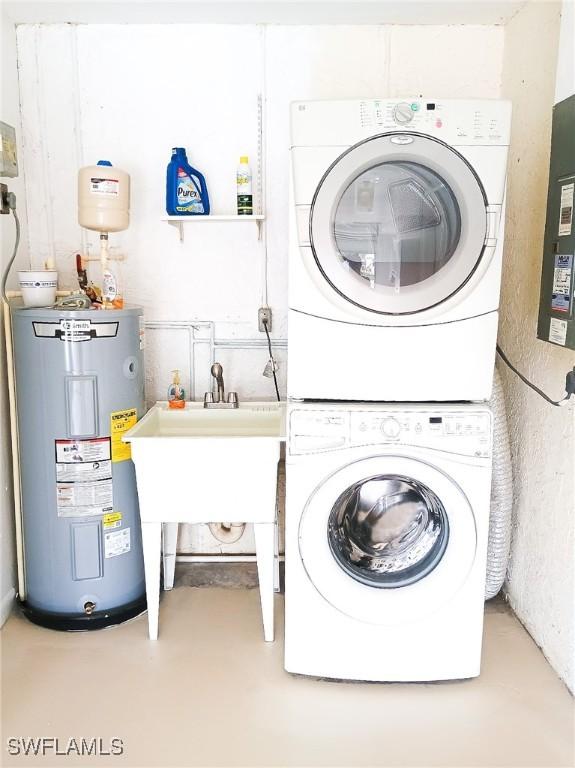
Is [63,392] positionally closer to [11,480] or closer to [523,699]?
[11,480]

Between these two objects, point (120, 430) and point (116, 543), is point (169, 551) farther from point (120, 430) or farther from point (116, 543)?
point (120, 430)

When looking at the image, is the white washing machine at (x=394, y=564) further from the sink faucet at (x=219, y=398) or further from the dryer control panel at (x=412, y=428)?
the sink faucet at (x=219, y=398)

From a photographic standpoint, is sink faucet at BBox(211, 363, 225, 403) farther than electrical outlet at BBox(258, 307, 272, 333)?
No

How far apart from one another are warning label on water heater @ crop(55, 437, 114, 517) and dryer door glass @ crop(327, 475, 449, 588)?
86 cm

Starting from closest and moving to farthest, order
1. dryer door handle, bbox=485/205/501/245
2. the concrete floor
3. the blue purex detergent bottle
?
1. the concrete floor
2. dryer door handle, bbox=485/205/501/245
3. the blue purex detergent bottle

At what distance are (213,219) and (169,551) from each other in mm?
1397

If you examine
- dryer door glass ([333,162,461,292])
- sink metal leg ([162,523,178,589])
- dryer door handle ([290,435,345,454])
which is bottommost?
sink metal leg ([162,523,178,589])

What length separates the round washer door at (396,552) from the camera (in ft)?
6.01

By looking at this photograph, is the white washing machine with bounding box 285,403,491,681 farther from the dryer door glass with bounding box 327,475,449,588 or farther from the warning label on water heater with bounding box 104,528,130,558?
the warning label on water heater with bounding box 104,528,130,558

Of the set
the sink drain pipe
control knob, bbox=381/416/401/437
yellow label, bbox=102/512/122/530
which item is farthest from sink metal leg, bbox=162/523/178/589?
control knob, bbox=381/416/401/437

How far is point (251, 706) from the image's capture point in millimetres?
1840

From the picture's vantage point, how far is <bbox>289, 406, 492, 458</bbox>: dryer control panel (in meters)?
1.82

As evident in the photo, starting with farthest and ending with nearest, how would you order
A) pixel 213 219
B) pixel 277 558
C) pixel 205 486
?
pixel 277 558, pixel 213 219, pixel 205 486

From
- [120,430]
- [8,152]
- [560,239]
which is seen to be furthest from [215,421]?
[560,239]
